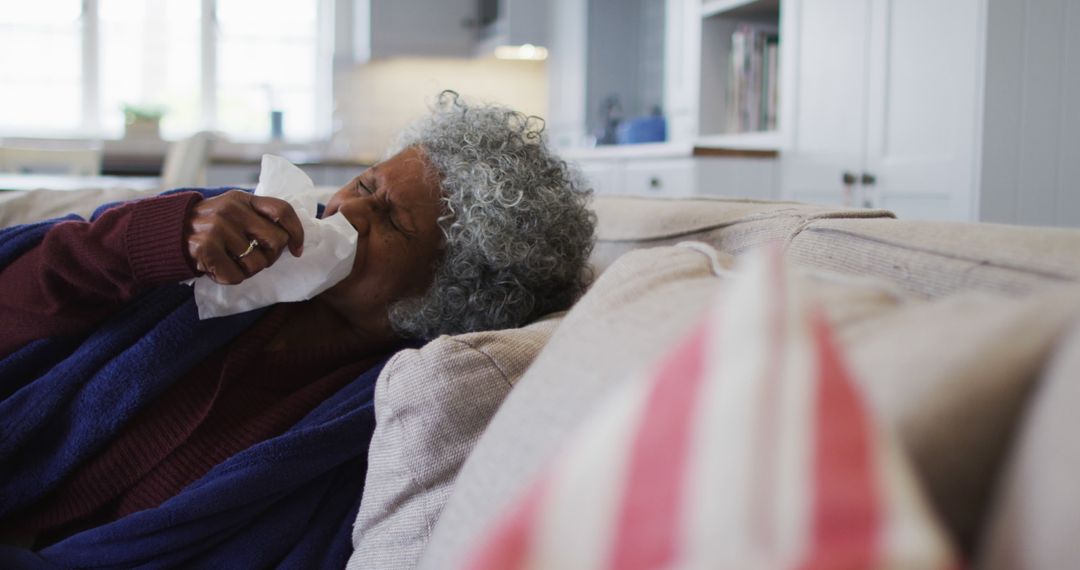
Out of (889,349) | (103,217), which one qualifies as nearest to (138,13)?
(103,217)

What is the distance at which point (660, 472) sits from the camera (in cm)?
35

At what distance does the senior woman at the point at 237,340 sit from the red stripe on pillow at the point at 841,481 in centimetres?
82

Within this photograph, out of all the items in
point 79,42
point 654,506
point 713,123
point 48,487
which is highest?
point 79,42

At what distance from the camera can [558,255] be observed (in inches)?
53.2

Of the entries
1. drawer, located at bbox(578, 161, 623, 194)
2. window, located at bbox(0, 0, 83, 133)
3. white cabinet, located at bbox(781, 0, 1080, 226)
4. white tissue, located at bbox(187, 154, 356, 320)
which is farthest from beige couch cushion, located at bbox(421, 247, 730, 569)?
window, located at bbox(0, 0, 83, 133)

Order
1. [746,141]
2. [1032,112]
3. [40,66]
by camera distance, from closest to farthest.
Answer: [1032,112] → [746,141] → [40,66]

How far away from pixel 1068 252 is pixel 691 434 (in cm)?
46

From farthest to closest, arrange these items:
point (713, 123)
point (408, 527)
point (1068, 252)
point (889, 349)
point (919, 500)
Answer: point (713, 123) → point (408, 527) → point (1068, 252) → point (889, 349) → point (919, 500)

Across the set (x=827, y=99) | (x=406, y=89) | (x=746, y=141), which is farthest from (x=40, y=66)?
(x=827, y=99)

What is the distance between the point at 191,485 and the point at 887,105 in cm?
237

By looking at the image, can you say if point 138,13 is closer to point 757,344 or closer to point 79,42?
point 79,42

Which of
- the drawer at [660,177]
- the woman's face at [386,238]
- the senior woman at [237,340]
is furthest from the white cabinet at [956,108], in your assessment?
the woman's face at [386,238]

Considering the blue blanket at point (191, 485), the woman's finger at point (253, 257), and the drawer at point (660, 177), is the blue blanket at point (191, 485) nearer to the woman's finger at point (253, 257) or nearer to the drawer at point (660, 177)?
the woman's finger at point (253, 257)

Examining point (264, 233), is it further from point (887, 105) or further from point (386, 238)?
point (887, 105)
